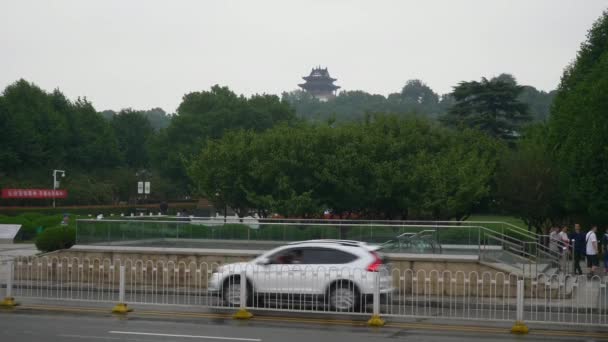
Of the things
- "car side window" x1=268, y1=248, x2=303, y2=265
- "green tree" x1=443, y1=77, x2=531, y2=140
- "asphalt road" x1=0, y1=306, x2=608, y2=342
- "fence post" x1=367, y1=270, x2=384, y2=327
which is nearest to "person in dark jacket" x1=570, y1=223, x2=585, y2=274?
"asphalt road" x1=0, y1=306, x2=608, y2=342

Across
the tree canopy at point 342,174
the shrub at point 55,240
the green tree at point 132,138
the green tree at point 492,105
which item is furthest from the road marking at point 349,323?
the green tree at point 132,138

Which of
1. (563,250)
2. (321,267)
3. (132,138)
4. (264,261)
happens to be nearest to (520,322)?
(321,267)

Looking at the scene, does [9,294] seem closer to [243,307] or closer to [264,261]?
[243,307]

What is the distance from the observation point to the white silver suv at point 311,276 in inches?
667

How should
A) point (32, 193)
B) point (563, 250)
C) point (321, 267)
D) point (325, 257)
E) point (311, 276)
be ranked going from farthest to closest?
point (32, 193), point (563, 250), point (325, 257), point (321, 267), point (311, 276)

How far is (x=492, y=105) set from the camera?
6906 cm

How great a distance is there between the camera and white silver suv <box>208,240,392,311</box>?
16.9 meters

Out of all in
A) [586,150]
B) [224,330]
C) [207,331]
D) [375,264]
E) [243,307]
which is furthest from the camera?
[586,150]

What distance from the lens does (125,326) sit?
1520cm

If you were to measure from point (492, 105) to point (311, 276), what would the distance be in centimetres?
5498

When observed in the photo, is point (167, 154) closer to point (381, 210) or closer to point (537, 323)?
point (381, 210)

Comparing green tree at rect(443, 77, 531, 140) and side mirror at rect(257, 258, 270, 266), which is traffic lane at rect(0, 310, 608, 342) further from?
green tree at rect(443, 77, 531, 140)

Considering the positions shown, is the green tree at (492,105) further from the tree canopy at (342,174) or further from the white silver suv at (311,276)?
the white silver suv at (311,276)

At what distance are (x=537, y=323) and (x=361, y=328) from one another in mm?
3572
